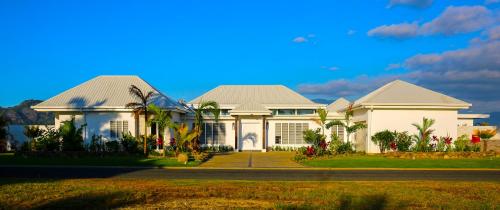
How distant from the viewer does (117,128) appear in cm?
3102

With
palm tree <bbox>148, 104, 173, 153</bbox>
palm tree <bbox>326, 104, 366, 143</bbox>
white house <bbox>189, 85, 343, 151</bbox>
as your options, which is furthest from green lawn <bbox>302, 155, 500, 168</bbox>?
white house <bbox>189, 85, 343, 151</bbox>

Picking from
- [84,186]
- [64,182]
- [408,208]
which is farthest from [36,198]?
[408,208]

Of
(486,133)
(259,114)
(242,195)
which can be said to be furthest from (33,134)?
(486,133)

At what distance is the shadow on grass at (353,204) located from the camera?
1035 centimetres

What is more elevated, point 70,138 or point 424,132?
point 424,132

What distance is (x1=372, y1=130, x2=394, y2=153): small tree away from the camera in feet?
96.8

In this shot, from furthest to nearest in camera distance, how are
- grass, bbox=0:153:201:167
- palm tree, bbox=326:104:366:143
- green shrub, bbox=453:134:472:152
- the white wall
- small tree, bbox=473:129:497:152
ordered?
small tree, bbox=473:129:497:152
the white wall
palm tree, bbox=326:104:366:143
green shrub, bbox=453:134:472:152
grass, bbox=0:153:201:167

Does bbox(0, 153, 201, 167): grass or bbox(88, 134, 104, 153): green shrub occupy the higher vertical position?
bbox(88, 134, 104, 153): green shrub

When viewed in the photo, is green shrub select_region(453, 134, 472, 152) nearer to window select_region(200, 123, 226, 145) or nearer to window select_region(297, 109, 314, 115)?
window select_region(297, 109, 314, 115)

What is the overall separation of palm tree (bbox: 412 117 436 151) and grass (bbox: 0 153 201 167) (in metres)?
14.0

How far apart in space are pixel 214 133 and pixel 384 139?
12.7 m

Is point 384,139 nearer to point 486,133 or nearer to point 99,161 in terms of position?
point 486,133

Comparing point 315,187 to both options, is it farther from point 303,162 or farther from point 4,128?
point 4,128

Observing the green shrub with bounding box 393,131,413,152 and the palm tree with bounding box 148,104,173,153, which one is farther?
the green shrub with bounding box 393,131,413,152
